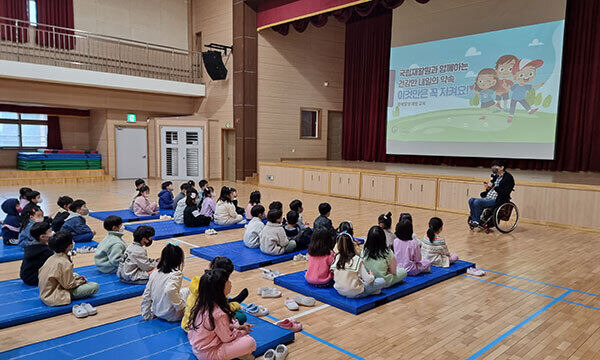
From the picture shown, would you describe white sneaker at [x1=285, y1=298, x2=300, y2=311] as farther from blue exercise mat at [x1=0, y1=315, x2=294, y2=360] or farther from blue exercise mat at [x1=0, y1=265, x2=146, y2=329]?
blue exercise mat at [x1=0, y1=265, x2=146, y2=329]

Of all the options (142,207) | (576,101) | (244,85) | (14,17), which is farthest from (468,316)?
(14,17)

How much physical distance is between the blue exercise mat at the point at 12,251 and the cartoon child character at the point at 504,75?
9.71 m

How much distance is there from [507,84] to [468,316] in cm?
860

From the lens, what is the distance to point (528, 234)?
23.2 ft

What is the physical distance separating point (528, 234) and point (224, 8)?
12.2 m

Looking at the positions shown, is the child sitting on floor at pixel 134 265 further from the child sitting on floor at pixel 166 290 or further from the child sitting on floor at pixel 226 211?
the child sitting on floor at pixel 226 211

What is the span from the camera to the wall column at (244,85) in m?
14.2

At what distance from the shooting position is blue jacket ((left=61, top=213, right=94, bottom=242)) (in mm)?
5863

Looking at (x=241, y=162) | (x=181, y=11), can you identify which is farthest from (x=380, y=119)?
(x=181, y=11)

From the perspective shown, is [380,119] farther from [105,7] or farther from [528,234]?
[105,7]

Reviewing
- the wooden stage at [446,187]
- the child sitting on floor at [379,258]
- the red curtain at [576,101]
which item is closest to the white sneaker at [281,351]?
the child sitting on floor at [379,258]

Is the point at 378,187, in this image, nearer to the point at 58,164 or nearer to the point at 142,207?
the point at 142,207

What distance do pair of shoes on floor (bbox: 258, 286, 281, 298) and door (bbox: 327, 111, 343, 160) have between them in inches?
507

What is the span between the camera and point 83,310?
3.59 meters
